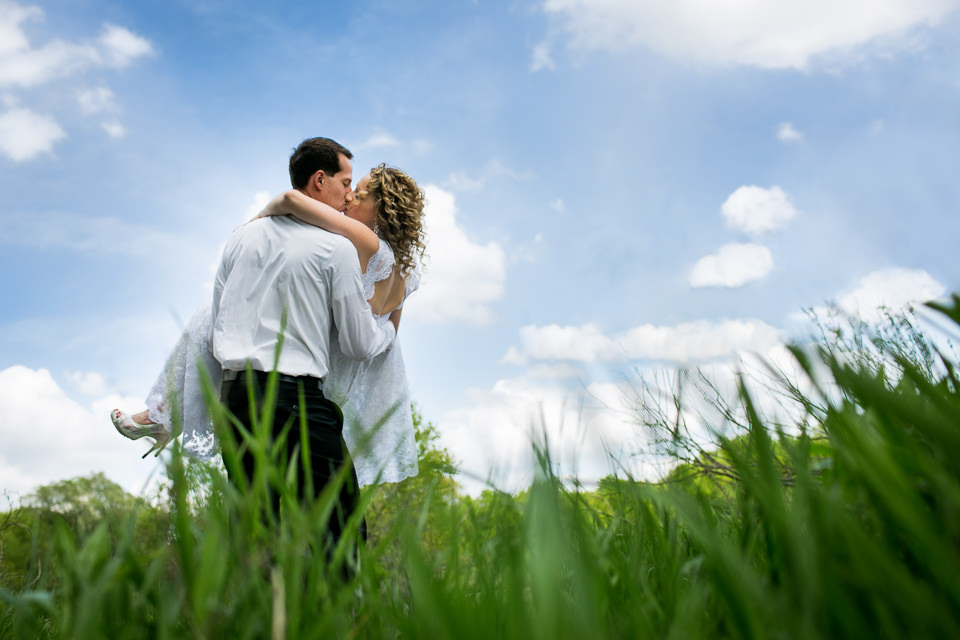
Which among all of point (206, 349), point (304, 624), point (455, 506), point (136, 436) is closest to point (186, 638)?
point (304, 624)

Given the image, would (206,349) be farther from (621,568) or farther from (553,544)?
(553,544)

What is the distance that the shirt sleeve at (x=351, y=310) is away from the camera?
2742mm

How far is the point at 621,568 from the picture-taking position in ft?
2.89

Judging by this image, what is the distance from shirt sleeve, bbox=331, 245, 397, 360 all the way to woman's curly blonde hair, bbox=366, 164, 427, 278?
1.91 ft

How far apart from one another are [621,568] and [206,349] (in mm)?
2487

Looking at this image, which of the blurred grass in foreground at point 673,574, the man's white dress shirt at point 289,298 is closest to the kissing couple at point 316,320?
the man's white dress shirt at point 289,298

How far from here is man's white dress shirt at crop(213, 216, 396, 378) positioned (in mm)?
2561

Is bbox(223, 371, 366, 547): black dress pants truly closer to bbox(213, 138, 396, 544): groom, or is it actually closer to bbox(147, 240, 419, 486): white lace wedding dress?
bbox(213, 138, 396, 544): groom

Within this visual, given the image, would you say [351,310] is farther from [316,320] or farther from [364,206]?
[364,206]

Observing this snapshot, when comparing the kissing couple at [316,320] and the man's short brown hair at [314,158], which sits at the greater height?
the man's short brown hair at [314,158]

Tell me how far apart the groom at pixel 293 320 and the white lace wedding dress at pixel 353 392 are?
0.16 m

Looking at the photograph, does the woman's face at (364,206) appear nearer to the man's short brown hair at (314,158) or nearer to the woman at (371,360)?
the woman at (371,360)

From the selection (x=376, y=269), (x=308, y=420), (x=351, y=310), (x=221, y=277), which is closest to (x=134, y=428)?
(x=221, y=277)

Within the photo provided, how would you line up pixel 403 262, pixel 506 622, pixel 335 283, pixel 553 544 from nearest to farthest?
pixel 553 544 < pixel 506 622 < pixel 335 283 < pixel 403 262
